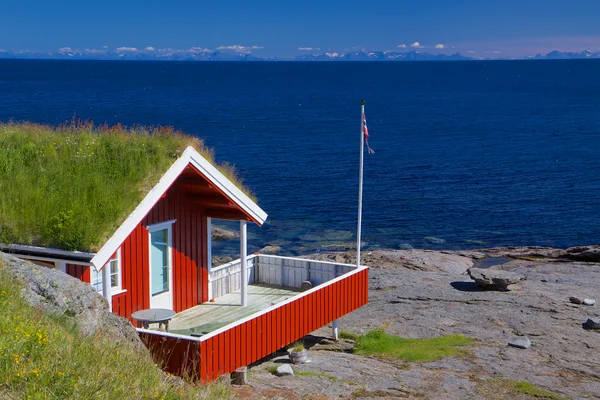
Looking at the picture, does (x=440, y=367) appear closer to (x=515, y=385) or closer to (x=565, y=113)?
(x=515, y=385)

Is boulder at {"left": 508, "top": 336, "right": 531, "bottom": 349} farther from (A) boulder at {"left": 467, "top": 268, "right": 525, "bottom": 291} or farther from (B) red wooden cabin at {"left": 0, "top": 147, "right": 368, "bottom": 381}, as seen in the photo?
(A) boulder at {"left": 467, "top": 268, "right": 525, "bottom": 291}

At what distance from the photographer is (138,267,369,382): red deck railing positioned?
1484 centimetres

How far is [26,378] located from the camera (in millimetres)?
8328

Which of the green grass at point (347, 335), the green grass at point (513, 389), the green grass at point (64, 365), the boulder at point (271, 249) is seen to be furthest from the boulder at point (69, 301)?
the boulder at point (271, 249)

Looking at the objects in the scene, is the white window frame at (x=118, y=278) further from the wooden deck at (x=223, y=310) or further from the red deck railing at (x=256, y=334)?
the wooden deck at (x=223, y=310)

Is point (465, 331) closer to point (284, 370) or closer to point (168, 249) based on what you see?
point (284, 370)

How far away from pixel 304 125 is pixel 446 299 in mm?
80854

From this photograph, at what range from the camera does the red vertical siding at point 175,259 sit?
1655 cm

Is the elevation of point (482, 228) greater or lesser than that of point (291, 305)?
lesser

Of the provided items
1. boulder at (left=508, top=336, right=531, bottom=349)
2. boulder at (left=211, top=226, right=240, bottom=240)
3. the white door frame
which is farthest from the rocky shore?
boulder at (left=211, top=226, right=240, bottom=240)

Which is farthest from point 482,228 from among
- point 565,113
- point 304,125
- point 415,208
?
point 565,113

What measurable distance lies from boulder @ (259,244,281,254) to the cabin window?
80.2 feet

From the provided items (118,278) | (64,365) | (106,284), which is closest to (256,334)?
(118,278)

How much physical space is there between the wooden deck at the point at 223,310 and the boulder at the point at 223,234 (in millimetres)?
23115
